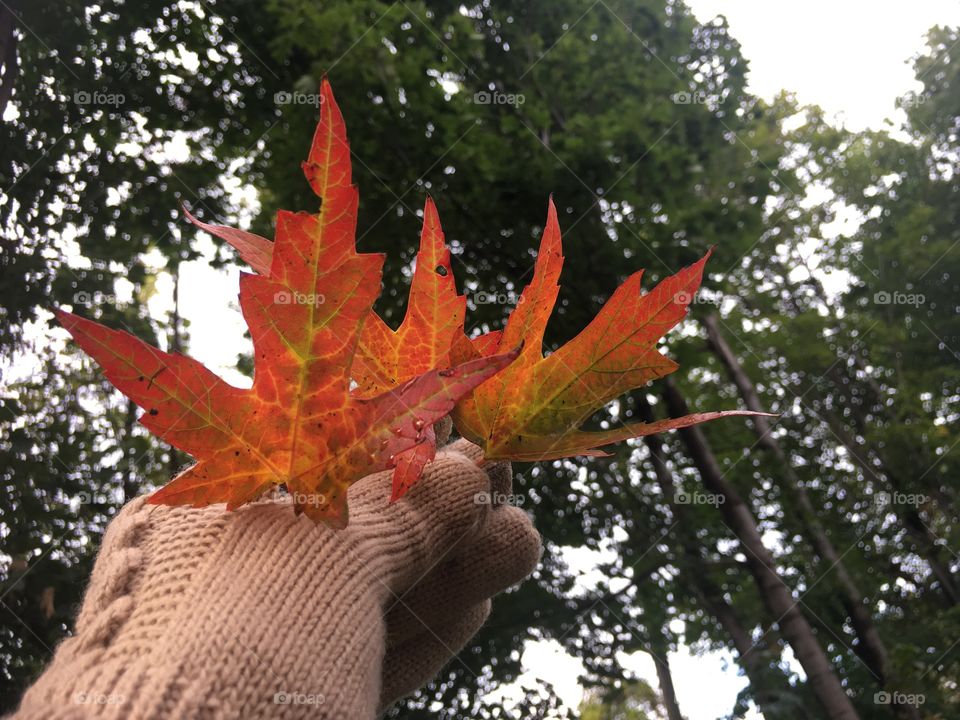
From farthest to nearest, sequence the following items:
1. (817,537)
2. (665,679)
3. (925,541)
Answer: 1. (925,541)
2. (817,537)
3. (665,679)

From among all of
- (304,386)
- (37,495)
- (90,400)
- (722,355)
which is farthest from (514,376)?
(722,355)

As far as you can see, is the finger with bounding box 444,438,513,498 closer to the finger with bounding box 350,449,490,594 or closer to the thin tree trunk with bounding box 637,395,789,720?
the finger with bounding box 350,449,490,594

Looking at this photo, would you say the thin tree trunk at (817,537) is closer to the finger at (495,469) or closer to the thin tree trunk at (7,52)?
the finger at (495,469)

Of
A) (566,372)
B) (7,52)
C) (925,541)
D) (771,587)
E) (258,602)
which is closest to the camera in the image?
(258,602)

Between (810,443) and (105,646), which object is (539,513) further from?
(105,646)

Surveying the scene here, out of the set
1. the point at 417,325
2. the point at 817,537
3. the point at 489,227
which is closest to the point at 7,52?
the point at 489,227

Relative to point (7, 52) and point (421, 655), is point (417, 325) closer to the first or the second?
point (421, 655)
